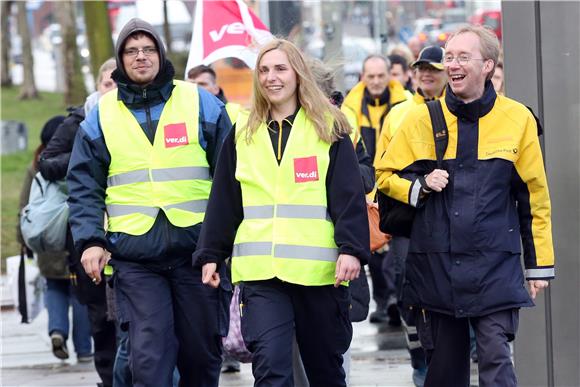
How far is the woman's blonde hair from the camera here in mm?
6223

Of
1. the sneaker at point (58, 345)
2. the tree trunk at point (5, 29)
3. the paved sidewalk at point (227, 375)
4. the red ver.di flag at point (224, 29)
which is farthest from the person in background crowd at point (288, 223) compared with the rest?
the tree trunk at point (5, 29)

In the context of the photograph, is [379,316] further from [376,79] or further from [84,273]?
[84,273]

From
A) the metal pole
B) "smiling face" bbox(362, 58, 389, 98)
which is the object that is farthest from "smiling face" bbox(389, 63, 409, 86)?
the metal pole

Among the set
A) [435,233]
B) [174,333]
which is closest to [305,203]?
[435,233]

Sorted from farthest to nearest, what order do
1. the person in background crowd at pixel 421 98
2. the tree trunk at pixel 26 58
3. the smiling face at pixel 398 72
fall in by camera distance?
1. the tree trunk at pixel 26 58
2. the smiling face at pixel 398 72
3. the person in background crowd at pixel 421 98

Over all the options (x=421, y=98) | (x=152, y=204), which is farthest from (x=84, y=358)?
(x=152, y=204)

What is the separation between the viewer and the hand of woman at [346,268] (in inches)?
235

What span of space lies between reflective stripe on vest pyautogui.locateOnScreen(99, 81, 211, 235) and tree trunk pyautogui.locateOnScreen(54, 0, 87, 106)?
18.1 metres

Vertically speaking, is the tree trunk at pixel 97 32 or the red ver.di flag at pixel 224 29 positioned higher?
the tree trunk at pixel 97 32

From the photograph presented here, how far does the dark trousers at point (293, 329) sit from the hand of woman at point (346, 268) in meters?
0.17

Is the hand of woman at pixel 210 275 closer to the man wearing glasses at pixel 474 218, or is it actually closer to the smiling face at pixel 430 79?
the man wearing glasses at pixel 474 218

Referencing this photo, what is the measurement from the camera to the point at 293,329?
6.14m

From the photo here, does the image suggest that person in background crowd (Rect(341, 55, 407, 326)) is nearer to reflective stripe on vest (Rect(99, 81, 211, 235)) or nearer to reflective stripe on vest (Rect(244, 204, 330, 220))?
reflective stripe on vest (Rect(99, 81, 211, 235))

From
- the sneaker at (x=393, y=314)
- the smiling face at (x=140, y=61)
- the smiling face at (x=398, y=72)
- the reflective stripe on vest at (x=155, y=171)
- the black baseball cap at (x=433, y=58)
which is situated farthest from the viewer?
the smiling face at (x=398, y=72)
